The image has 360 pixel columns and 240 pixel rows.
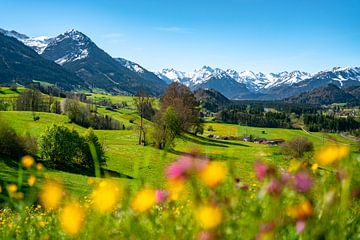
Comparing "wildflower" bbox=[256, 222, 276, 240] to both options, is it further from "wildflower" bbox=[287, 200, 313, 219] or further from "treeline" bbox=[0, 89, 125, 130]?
"treeline" bbox=[0, 89, 125, 130]

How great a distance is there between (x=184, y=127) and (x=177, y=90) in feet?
51.7

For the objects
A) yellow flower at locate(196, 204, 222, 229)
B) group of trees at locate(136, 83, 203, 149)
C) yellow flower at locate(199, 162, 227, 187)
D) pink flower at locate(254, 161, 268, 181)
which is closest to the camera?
yellow flower at locate(196, 204, 222, 229)

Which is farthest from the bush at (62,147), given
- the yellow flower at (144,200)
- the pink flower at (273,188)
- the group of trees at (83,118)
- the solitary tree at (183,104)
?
the group of trees at (83,118)

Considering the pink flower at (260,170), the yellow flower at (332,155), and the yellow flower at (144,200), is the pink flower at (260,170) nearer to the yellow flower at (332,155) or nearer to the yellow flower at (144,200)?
the yellow flower at (332,155)

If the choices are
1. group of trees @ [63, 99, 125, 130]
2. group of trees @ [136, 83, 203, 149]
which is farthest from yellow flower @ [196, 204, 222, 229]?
group of trees @ [63, 99, 125, 130]

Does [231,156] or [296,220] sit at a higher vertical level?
[231,156]

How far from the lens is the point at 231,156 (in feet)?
7.03

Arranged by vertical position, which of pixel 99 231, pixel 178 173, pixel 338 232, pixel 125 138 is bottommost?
pixel 125 138

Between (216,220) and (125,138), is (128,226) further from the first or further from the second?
(125,138)

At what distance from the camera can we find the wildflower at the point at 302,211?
2.07 m

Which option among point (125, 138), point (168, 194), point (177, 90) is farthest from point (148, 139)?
point (168, 194)

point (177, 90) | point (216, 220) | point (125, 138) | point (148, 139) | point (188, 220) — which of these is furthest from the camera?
point (177, 90)

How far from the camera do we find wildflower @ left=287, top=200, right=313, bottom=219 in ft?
6.80

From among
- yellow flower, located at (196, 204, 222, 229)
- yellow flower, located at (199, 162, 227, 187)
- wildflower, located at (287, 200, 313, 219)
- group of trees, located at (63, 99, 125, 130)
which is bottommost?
group of trees, located at (63, 99, 125, 130)
